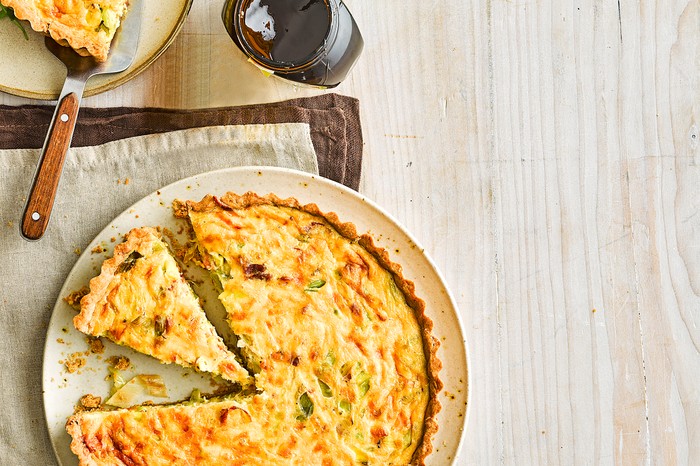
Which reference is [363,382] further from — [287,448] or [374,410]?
[287,448]

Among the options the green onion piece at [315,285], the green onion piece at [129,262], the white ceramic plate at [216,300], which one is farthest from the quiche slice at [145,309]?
the green onion piece at [315,285]

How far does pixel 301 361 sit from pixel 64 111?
175cm

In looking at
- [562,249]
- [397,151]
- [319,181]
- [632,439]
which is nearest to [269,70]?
[319,181]

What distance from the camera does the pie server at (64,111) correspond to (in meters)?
3.86

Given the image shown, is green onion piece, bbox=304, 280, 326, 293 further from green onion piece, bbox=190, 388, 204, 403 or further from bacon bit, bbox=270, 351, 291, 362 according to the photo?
green onion piece, bbox=190, 388, 204, 403

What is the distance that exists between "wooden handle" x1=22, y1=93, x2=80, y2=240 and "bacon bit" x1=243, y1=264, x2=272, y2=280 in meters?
1.07

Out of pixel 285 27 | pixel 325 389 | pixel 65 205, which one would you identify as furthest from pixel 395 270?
pixel 65 205

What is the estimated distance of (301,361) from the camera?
371cm

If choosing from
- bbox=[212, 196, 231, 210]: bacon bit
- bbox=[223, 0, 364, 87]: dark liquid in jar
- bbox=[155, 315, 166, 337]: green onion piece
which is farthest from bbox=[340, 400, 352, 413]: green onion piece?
bbox=[223, 0, 364, 87]: dark liquid in jar

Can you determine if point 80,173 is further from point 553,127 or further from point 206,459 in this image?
point 553,127

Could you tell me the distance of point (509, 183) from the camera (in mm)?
4246

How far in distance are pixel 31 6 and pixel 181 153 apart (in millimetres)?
1008

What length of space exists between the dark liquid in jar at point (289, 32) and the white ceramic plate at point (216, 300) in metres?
0.56

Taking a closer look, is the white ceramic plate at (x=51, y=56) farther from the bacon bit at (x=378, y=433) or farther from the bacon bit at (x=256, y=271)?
the bacon bit at (x=378, y=433)
